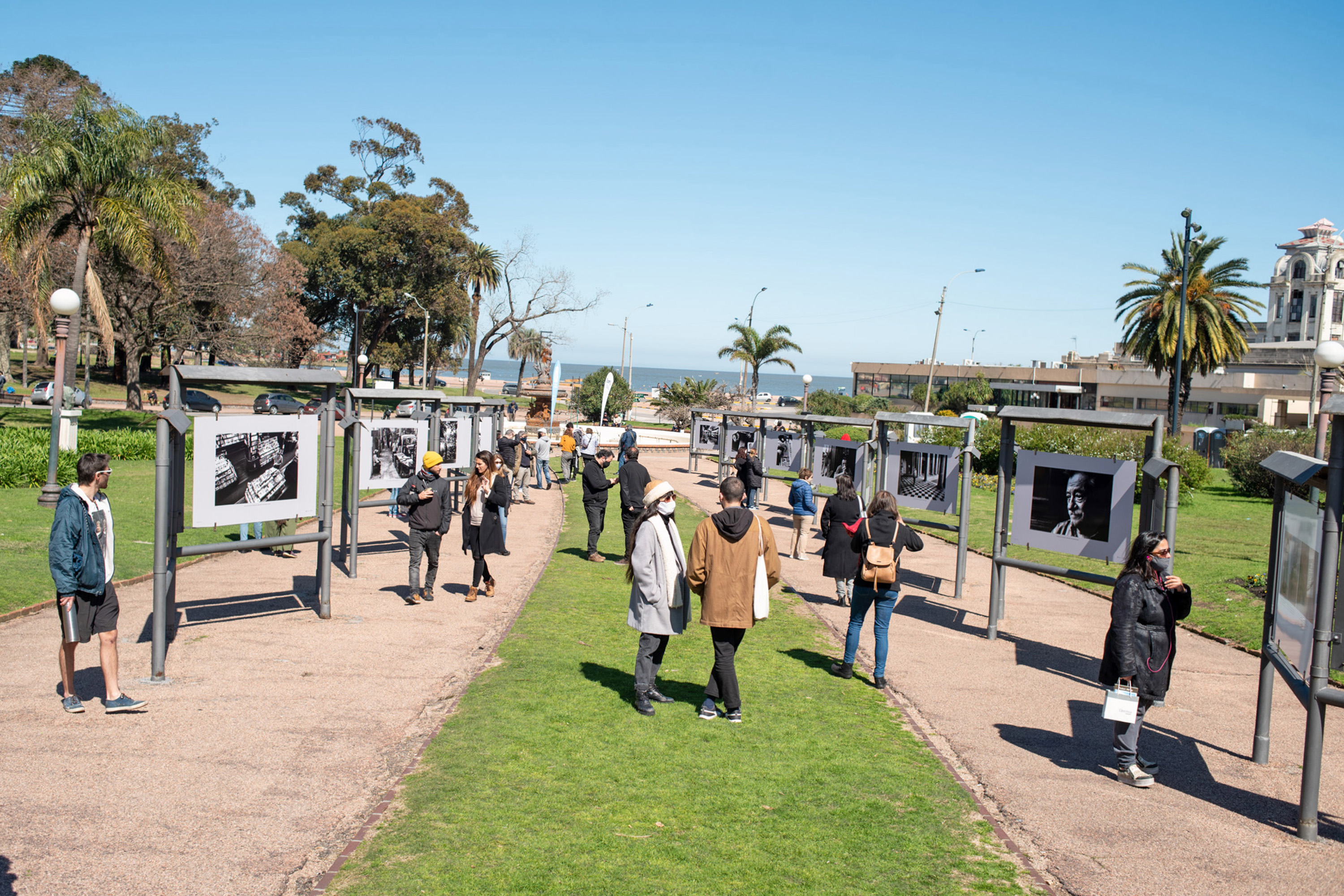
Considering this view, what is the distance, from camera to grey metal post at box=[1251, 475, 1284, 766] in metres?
6.86

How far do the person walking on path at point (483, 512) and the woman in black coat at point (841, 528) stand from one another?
3909 millimetres

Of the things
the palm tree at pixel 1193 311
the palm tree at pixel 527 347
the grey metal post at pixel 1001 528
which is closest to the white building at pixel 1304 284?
the palm tree at pixel 1193 311

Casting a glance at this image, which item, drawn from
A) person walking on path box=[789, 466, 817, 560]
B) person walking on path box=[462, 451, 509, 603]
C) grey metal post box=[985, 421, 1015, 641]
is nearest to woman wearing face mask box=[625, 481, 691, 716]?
person walking on path box=[462, 451, 509, 603]

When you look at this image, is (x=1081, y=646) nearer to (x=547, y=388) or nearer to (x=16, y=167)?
(x=16, y=167)

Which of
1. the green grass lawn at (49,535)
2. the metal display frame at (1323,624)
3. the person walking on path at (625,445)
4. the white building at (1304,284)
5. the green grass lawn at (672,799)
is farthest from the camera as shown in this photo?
the white building at (1304,284)

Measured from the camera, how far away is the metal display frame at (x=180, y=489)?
305 inches

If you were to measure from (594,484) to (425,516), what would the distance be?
3619mm

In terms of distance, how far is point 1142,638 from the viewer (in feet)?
21.5

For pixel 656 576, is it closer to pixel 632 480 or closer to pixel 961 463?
pixel 632 480

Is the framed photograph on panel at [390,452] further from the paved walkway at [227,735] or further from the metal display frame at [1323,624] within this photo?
the metal display frame at [1323,624]

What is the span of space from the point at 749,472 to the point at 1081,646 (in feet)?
29.4

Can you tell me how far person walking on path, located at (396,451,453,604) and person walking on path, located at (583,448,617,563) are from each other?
10.2ft

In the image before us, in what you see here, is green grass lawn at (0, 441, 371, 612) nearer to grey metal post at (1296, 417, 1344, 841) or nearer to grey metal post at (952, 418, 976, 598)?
grey metal post at (952, 418, 976, 598)

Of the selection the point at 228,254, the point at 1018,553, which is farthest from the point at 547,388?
the point at 1018,553
